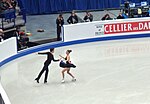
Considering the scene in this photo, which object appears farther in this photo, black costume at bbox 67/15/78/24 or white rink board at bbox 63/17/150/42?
black costume at bbox 67/15/78/24

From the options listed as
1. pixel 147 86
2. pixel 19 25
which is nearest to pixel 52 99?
pixel 147 86

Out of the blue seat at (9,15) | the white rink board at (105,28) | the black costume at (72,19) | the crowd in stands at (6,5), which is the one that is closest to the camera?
the white rink board at (105,28)

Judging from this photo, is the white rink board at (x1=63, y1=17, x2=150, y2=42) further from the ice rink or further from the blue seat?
the blue seat

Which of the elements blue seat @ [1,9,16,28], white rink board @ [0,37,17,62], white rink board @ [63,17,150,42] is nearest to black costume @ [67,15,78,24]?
white rink board @ [63,17,150,42]

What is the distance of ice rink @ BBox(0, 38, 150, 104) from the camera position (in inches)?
448

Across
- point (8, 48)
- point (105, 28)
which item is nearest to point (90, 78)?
point (8, 48)

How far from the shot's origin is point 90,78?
13.3m

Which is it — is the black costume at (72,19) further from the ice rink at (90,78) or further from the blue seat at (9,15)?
the blue seat at (9,15)

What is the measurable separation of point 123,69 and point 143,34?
16.9 feet

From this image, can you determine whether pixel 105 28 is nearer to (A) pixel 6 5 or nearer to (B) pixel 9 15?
(B) pixel 9 15

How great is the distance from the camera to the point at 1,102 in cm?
735

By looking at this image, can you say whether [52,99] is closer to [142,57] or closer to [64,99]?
[64,99]

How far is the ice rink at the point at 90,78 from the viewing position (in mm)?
11383

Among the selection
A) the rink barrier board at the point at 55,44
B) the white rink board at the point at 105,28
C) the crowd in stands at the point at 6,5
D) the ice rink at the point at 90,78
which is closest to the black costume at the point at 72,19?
the white rink board at the point at 105,28
